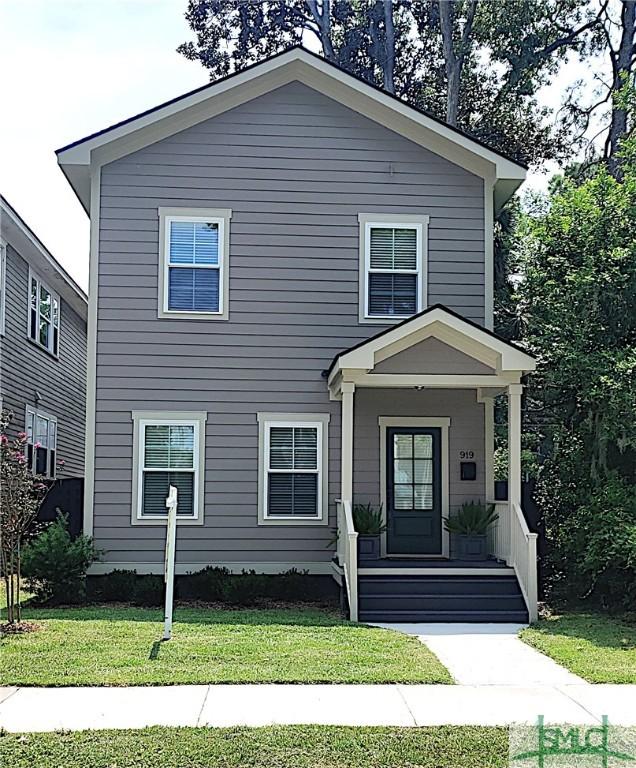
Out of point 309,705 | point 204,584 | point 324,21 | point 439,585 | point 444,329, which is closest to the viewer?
point 309,705

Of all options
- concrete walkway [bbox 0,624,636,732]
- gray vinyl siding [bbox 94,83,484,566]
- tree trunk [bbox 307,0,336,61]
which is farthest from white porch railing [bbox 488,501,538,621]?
tree trunk [bbox 307,0,336,61]

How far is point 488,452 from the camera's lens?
1424cm

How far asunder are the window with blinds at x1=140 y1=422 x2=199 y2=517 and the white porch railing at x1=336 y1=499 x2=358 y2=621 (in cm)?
244

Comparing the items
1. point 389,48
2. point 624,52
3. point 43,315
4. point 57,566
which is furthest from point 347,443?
point 389,48

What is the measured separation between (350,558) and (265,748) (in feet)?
Answer: 18.4

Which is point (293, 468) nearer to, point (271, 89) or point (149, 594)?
point (149, 594)

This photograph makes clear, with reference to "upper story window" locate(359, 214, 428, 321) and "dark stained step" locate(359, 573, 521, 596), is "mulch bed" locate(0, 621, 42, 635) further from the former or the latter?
"upper story window" locate(359, 214, 428, 321)

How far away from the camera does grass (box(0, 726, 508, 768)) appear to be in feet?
19.4

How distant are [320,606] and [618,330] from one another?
554 centimetres

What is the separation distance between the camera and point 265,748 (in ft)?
20.3

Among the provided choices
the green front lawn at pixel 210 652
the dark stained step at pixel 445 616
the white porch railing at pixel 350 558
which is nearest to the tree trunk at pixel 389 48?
the white porch railing at pixel 350 558

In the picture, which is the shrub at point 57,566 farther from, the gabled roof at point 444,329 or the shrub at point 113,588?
the gabled roof at point 444,329

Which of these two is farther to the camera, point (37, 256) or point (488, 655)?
point (37, 256)

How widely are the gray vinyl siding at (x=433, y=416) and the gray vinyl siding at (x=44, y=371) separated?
7.15m
